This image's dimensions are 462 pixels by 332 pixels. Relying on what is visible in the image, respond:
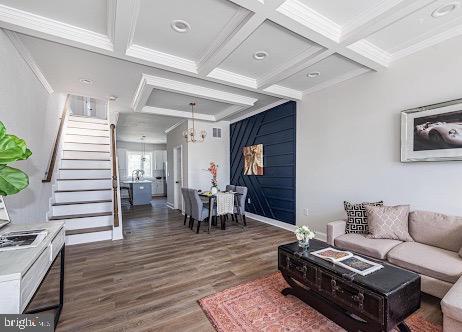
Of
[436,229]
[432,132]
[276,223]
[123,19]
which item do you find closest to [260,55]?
[123,19]

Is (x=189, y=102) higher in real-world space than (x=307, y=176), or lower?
higher

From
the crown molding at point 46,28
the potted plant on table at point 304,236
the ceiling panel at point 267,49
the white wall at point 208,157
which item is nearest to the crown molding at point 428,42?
the ceiling panel at point 267,49

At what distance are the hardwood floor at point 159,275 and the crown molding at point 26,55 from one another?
8.99 ft

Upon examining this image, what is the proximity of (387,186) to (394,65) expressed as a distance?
5.41 feet

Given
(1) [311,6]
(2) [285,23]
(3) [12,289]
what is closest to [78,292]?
(3) [12,289]

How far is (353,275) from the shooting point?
5.38ft

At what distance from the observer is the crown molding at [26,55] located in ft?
7.89

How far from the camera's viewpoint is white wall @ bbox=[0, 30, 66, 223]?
238cm

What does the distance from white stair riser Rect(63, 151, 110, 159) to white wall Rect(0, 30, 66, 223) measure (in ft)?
3.38

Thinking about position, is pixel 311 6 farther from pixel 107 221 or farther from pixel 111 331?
pixel 107 221

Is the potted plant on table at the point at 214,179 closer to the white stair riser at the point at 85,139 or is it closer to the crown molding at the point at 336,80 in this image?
the crown molding at the point at 336,80

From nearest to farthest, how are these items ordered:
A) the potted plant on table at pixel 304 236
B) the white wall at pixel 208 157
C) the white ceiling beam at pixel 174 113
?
1. the potted plant on table at pixel 304 236
2. the white ceiling beam at pixel 174 113
3. the white wall at pixel 208 157

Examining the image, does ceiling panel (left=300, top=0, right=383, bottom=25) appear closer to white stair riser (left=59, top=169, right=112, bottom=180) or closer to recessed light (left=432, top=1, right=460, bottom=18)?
recessed light (left=432, top=1, right=460, bottom=18)

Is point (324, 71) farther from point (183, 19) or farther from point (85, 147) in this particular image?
point (85, 147)
